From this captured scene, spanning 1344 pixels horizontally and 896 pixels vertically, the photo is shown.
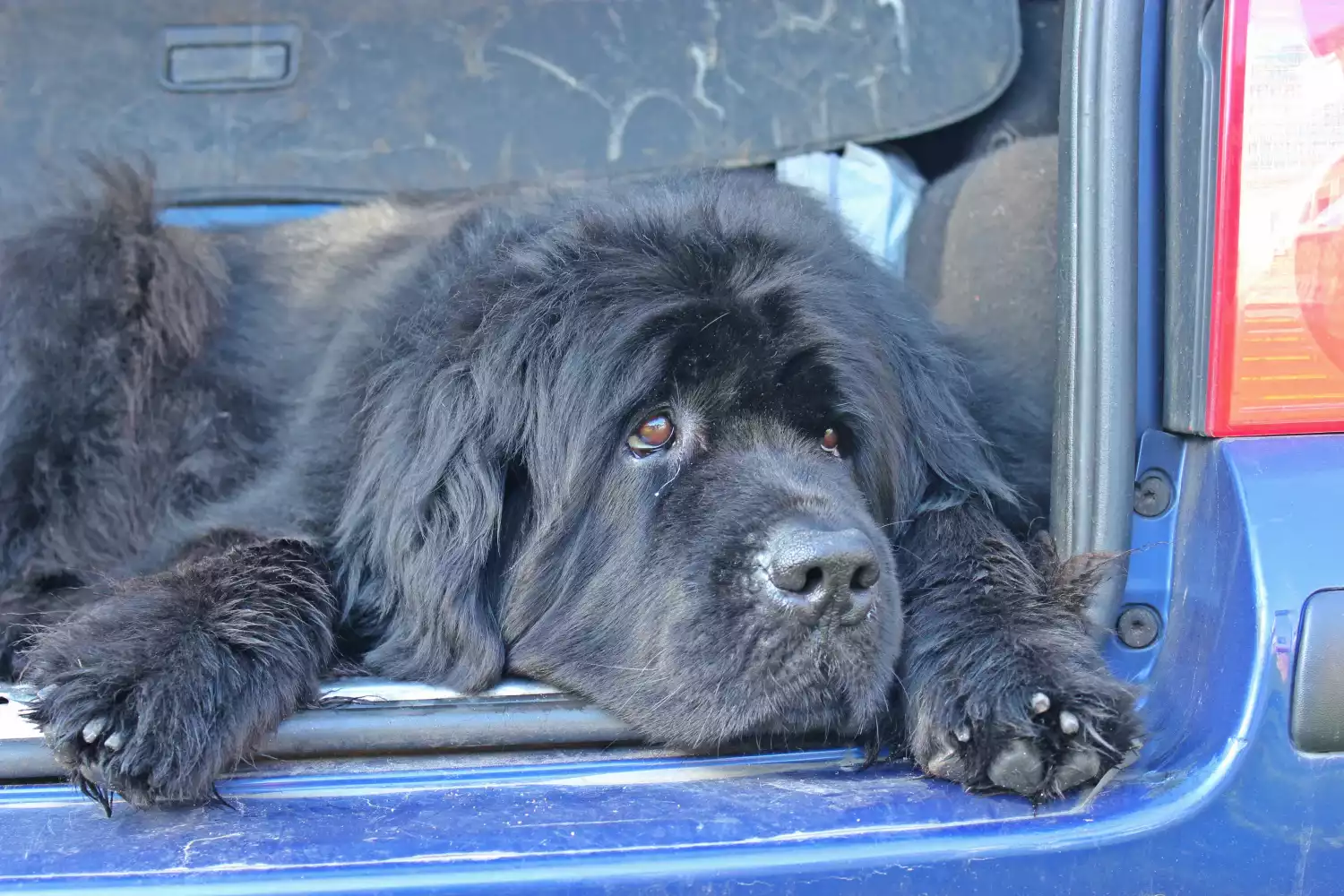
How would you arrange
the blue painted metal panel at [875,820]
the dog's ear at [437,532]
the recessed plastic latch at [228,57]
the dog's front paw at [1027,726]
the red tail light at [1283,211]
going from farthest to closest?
the recessed plastic latch at [228,57] < the dog's ear at [437,532] < the dog's front paw at [1027,726] < the red tail light at [1283,211] < the blue painted metal panel at [875,820]

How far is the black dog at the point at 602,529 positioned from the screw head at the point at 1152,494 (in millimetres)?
212

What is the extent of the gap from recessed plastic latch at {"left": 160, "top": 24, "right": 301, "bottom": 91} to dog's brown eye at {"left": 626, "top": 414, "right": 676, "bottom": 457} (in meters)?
2.26

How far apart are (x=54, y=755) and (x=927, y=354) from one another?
1.69 m

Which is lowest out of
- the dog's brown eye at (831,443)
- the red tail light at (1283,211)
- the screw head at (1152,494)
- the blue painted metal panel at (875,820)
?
the blue painted metal panel at (875,820)

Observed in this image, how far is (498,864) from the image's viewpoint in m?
1.39

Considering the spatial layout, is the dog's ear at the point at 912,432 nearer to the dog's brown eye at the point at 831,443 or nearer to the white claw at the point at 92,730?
the dog's brown eye at the point at 831,443

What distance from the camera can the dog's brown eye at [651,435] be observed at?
7.07 ft

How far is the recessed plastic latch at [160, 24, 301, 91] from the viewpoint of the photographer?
3746 millimetres

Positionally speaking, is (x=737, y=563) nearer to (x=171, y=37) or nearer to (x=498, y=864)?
(x=498, y=864)

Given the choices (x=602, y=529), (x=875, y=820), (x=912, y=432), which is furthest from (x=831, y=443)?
(x=875, y=820)

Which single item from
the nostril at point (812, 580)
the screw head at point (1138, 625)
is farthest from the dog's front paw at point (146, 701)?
the screw head at point (1138, 625)

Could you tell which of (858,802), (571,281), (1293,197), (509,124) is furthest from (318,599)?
(509,124)

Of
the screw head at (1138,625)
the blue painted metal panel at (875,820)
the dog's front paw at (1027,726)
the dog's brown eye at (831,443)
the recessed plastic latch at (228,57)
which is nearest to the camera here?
the blue painted metal panel at (875,820)

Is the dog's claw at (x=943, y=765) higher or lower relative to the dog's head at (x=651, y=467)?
lower
